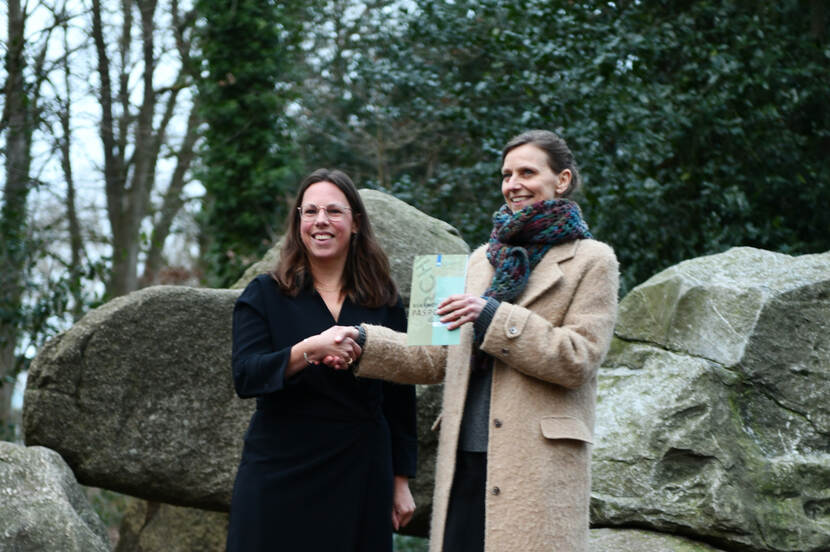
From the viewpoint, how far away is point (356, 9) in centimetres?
1123

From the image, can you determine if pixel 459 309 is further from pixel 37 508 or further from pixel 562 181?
pixel 37 508

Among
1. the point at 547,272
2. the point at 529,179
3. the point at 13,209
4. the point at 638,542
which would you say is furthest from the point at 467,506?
the point at 13,209

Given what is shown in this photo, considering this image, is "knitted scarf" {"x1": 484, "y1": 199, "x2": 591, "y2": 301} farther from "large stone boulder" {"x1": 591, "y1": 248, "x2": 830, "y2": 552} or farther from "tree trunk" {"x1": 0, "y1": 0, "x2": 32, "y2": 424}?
"tree trunk" {"x1": 0, "y1": 0, "x2": 32, "y2": 424}

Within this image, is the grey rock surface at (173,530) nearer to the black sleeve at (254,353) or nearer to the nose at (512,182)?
the black sleeve at (254,353)

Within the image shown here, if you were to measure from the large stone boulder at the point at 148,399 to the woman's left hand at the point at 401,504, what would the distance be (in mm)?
1610

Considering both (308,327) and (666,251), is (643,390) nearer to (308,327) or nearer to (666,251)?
(308,327)

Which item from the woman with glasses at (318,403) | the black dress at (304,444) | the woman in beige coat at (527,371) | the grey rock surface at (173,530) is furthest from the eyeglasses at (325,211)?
the grey rock surface at (173,530)

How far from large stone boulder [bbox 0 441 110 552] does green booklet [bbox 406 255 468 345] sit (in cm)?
208

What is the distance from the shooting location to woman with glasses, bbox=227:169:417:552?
9.58 feet

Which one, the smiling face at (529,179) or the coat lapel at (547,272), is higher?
the smiling face at (529,179)

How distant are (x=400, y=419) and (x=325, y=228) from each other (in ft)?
2.35

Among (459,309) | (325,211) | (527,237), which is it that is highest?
(325,211)

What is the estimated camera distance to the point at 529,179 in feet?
8.90

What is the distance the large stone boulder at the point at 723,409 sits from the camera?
163 inches
